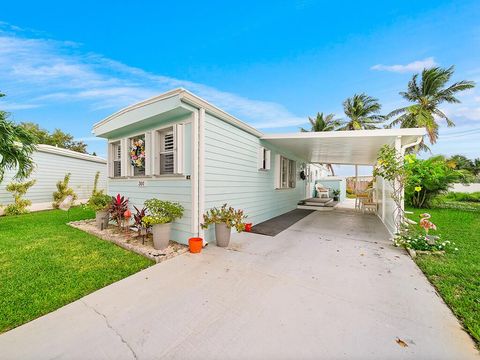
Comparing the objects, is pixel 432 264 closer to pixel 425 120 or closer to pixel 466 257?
pixel 466 257

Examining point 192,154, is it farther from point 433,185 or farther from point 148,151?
point 433,185

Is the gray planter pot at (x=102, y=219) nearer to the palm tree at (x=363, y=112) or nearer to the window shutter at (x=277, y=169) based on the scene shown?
the window shutter at (x=277, y=169)

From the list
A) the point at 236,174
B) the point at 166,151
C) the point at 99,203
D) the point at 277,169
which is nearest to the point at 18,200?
the point at 99,203

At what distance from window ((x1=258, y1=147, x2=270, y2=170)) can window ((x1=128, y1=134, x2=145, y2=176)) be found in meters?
3.43

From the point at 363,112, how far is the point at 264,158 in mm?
17455

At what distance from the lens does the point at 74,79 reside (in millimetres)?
8219

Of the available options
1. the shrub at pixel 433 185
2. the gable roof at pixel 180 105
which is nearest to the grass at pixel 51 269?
the gable roof at pixel 180 105

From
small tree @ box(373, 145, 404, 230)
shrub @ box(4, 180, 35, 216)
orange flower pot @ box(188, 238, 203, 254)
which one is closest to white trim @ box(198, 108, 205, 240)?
orange flower pot @ box(188, 238, 203, 254)

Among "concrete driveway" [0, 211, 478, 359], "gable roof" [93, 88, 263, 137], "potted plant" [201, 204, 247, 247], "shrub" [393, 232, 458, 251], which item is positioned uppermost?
"gable roof" [93, 88, 263, 137]

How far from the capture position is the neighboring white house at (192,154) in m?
4.37

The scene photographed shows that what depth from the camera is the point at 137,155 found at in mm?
5742

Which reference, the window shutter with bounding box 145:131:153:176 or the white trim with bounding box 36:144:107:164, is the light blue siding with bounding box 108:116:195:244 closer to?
the window shutter with bounding box 145:131:153:176

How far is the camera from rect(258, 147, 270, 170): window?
6.76m

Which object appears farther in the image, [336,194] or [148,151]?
[336,194]
